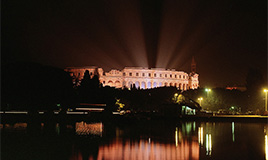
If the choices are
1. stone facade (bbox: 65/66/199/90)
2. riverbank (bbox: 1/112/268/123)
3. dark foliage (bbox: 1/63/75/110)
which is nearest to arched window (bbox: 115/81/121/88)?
stone facade (bbox: 65/66/199/90)

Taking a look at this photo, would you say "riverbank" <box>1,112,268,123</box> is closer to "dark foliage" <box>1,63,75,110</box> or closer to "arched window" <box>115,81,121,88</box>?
"dark foliage" <box>1,63,75,110</box>

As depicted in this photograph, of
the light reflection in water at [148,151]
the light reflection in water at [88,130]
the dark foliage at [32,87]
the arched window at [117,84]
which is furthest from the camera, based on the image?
the arched window at [117,84]

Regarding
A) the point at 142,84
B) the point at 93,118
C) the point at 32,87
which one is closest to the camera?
the point at 32,87

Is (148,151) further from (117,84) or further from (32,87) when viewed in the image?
(117,84)

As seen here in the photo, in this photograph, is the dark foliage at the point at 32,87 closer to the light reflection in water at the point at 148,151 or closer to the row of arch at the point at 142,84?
the light reflection in water at the point at 148,151

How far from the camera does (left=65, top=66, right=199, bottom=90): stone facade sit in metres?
146

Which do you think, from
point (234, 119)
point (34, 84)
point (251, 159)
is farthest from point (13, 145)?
point (234, 119)

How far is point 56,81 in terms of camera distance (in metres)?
38.3

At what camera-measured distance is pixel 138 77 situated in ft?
484

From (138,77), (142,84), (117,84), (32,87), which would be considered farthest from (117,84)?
(32,87)

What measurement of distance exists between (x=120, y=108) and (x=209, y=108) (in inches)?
809

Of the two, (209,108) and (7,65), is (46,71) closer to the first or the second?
(7,65)

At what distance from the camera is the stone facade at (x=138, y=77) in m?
146

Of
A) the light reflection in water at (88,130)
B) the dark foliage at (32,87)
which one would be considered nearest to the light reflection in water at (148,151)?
the light reflection in water at (88,130)
